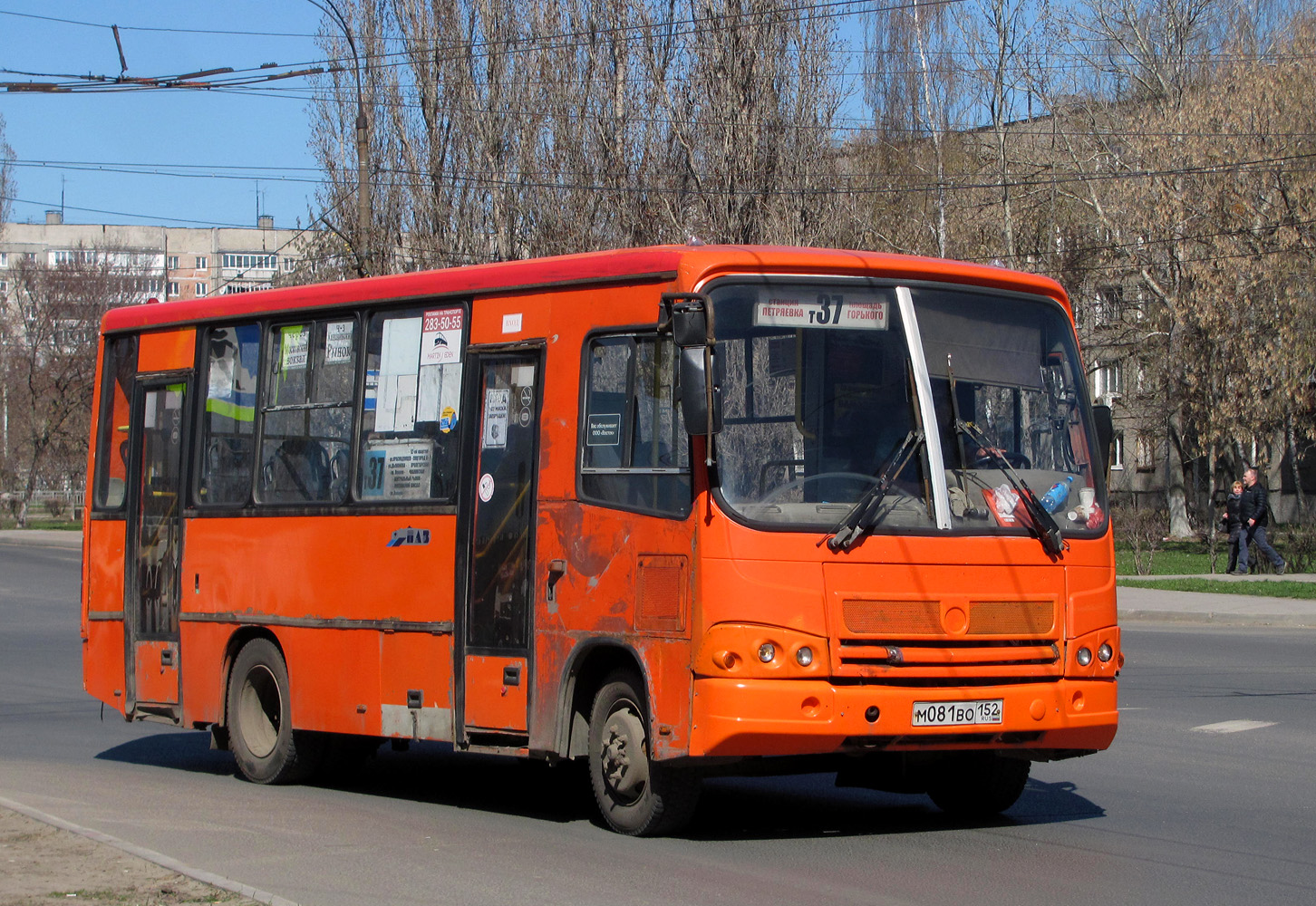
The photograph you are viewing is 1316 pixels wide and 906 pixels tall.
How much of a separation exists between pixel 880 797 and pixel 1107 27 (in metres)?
39.3

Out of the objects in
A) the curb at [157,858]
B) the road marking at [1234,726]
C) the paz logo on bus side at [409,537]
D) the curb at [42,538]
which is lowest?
the curb at [157,858]

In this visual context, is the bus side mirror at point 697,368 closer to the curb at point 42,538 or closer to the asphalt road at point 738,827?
the asphalt road at point 738,827

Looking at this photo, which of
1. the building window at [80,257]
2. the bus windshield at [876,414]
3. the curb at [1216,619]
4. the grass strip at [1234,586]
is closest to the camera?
the bus windshield at [876,414]

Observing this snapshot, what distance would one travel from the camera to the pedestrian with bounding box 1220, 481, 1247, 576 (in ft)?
97.5

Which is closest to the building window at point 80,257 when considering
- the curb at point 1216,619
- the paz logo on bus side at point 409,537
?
the curb at point 1216,619

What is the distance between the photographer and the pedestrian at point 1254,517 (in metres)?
28.8

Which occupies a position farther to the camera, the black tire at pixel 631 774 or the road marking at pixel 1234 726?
the road marking at pixel 1234 726

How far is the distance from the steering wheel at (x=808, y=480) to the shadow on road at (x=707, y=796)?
5.76 ft

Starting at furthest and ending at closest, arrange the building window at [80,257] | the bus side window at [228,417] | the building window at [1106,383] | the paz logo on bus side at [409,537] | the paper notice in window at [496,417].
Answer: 1. the building window at [80,257]
2. the building window at [1106,383]
3. the bus side window at [228,417]
4. the paz logo on bus side at [409,537]
5. the paper notice in window at [496,417]

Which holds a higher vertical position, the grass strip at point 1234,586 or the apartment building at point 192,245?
the apartment building at point 192,245

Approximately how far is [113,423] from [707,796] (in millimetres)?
5590

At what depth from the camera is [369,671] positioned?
9938 mm

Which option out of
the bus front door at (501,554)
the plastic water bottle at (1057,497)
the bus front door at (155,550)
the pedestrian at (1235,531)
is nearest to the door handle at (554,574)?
the bus front door at (501,554)

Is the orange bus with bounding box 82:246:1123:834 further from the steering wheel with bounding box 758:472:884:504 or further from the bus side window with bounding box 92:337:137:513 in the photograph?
the bus side window with bounding box 92:337:137:513
